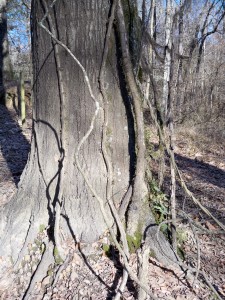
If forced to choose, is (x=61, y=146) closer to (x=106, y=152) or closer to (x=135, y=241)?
(x=106, y=152)

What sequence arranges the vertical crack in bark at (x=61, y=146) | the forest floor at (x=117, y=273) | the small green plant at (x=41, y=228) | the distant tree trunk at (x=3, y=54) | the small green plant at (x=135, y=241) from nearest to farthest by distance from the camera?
1. the forest floor at (x=117, y=273)
2. the vertical crack in bark at (x=61, y=146)
3. the small green plant at (x=135, y=241)
4. the small green plant at (x=41, y=228)
5. the distant tree trunk at (x=3, y=54)

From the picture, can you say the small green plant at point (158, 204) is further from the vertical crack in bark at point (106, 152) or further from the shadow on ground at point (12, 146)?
the shadow on ground at point (12, 146)

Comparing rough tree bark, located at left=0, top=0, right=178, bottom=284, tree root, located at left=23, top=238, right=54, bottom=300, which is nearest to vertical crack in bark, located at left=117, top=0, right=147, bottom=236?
rough tree bark, located at left=0, top=0, right=178, bottom=284

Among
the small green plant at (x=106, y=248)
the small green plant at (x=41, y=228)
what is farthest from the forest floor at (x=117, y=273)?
the small green plant at (x=41, y=228)

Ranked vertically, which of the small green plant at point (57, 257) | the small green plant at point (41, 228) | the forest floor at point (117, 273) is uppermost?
the small green plant at point (41, 228)

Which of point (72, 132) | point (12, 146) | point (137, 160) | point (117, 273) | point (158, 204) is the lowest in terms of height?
point (117, 273)

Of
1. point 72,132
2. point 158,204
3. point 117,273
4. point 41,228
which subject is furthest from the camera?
point 158,204

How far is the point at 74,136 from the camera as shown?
2414mm

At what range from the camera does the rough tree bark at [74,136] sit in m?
2.28

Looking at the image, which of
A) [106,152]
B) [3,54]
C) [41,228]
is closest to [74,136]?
[106,152]

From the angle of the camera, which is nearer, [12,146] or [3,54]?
[12,146]

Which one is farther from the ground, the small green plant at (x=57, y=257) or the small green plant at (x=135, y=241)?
the small green plant at (x=135, y=241)

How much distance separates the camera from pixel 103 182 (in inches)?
96.8

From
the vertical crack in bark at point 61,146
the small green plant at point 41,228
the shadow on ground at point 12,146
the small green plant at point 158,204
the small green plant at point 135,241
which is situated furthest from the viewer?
the shadow on ground at point 12,146
